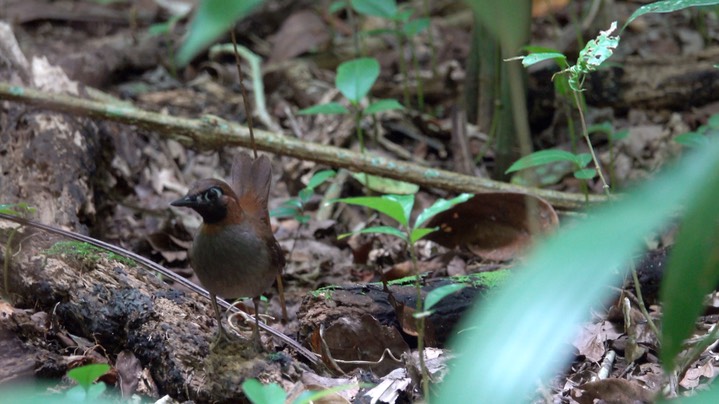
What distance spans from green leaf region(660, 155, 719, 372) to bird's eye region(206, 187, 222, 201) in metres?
2.07

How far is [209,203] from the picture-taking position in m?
3.09

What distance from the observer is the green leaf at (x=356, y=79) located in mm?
4535

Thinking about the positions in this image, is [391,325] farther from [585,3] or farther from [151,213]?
[585,3]

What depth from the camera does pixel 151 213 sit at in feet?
17.1

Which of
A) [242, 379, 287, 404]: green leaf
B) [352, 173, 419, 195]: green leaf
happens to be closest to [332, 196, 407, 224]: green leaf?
[242, 379, 287, 404]: green leaf

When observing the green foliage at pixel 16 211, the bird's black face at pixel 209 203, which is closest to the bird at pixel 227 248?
the bird's black face at pixel 209 203

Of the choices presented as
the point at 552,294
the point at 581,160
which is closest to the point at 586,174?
the point at 581,160

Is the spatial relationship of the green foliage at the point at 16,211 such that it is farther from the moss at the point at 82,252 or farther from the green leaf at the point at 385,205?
the green leaf at the point at 385,205

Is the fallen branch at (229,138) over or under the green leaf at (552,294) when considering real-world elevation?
under

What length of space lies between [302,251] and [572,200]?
1.69 metres

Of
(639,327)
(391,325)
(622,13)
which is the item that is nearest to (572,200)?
(639,327)

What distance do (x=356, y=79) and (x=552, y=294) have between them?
353 centimetres

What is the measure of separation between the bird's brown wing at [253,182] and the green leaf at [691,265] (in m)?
2.39

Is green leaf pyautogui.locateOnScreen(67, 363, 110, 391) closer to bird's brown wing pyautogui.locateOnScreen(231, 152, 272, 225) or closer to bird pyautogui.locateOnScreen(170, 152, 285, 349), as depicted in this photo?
bird pyautogui.locateOnScreen(170, 152, 285, 349)
